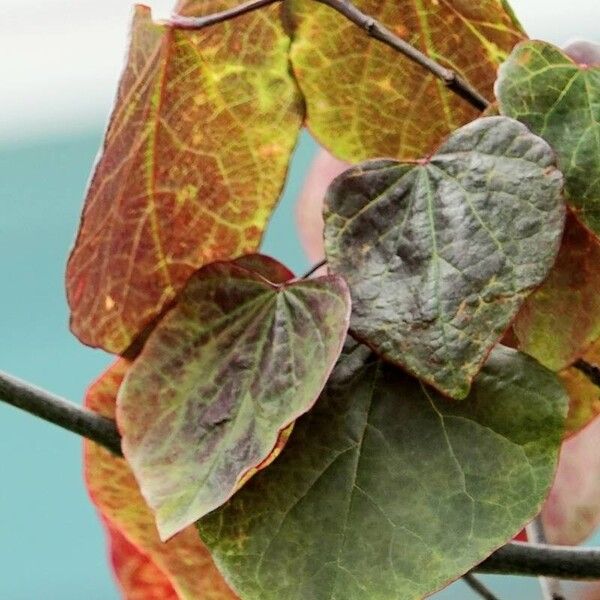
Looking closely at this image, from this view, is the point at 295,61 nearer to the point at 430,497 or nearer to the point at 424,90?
the point at 424,90

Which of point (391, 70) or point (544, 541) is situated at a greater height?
point (391, 70)

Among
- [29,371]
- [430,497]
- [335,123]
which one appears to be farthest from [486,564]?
[29,371]

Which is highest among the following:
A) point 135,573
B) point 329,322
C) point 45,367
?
point 329,322

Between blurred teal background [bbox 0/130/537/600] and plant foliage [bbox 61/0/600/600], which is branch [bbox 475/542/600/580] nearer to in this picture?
plant foliage [bbox 61/0/600/600]

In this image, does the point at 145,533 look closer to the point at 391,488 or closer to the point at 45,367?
the point at 391,488

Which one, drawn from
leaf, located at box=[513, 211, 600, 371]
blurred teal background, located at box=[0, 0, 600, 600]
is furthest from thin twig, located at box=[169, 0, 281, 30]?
blurred teal background, located at box=[0, 0, 600, 600]

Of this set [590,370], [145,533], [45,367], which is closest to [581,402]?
[590,370]
